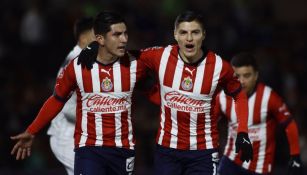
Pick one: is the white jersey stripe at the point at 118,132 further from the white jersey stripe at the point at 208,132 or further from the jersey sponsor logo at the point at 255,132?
the jersey sponsor logo at the point at 255,132

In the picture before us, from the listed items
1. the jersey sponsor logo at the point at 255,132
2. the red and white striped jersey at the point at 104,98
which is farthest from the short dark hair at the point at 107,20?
the jersey sponsor logo at the point at 255,132

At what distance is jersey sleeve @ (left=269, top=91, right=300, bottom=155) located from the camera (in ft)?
26.8

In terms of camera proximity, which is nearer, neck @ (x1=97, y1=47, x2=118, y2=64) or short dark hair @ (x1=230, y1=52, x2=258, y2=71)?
neck @ (x1=97, y1=47, x2=118, y2=64)

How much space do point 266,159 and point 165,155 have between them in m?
1.60

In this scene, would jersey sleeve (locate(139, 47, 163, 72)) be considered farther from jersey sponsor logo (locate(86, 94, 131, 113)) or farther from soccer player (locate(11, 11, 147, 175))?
jersey sponsor logo (locate(86, 94, 131, 113))

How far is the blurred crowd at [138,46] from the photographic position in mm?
11477

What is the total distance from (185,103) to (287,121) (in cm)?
156

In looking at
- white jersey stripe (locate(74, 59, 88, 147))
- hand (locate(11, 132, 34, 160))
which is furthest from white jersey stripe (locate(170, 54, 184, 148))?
hand (locate(11, 132, 34, 160))

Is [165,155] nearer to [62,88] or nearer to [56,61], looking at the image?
[62,88]

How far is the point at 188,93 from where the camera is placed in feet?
23.0

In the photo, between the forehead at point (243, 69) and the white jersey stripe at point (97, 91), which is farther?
the forehead at point (243, 69)

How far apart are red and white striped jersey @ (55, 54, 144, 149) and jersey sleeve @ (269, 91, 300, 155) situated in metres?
1.77

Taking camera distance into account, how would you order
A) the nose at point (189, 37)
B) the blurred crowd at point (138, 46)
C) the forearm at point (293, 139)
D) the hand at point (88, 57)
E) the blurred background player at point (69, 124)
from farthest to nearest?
the blurred crowd at point (138, 46) → the forearm at point (293, 139) → the blurred background player at point (69, 124) → the hand at point (88, 57) → the nose at point (189, 37)


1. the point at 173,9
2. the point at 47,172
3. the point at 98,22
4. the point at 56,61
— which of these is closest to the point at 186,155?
the point at 98,22
